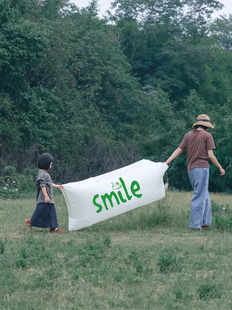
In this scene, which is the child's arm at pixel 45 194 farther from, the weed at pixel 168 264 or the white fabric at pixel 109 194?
the weed at pixel 168 264

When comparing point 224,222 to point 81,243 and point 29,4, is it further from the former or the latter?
point 29,4

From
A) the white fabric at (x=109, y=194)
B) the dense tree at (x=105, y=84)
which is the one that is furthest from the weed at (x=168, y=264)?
the dense tree at (x=105, y=84)

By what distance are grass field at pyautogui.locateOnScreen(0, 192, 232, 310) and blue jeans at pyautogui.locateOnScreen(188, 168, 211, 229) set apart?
19 cm

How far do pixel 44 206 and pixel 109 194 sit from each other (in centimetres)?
97

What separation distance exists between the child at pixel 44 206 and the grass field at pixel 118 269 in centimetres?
15

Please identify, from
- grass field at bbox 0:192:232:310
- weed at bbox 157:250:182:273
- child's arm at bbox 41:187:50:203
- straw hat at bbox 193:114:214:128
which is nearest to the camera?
grass field at bbox 0:192:232:310

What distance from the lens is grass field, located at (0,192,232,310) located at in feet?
15.9

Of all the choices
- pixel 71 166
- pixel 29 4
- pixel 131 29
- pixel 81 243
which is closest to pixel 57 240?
pixel 81 243

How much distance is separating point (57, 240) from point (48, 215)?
4.26 ft

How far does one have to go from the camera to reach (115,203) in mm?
8984

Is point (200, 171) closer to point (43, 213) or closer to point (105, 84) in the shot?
point (43, 213)

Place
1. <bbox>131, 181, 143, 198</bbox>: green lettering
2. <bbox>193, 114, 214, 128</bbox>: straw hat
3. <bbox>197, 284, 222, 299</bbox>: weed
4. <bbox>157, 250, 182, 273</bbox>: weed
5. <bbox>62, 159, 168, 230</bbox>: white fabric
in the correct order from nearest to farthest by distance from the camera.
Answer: <bbox>197, 284, 222, 299</bbox>: weed < <bbox>157, 250, 182, 273</bbox>: weed < <bbox>62, 159, 168, 230</bbox>: white fabric < <bbox>131, 181, 143, 198</bbox>: green lettering < <bbox>193, 114, 214, 128</bbox>: straw hat

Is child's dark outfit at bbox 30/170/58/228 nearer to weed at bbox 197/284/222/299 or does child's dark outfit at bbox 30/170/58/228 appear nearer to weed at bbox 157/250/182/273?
weed at bbox 157/250/182/273

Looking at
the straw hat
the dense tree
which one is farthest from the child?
the dense tree
